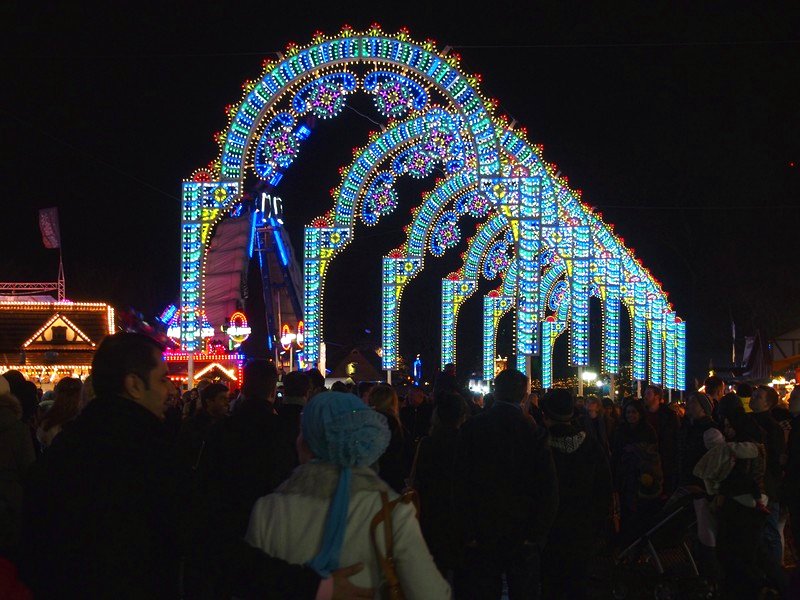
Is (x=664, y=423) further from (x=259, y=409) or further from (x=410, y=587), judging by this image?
(x=410, y=587)

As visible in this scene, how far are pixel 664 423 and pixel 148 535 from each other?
32.6 feet

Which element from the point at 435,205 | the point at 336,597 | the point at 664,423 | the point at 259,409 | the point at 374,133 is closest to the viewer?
the point at 336,597

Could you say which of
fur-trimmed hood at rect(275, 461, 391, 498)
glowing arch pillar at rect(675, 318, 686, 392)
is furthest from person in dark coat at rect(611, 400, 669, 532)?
glowing arch pillar at rect(675, 318, 686, 392)

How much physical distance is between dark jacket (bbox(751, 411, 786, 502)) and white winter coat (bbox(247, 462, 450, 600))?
715 centimetres

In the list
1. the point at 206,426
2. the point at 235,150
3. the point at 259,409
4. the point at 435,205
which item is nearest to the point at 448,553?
the point at 259,409

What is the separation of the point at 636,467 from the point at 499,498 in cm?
449

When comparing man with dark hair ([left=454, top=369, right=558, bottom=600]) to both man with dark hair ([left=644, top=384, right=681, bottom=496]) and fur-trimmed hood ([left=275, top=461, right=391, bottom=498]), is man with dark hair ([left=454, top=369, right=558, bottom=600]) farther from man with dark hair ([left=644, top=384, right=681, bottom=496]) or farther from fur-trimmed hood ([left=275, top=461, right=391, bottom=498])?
man with dark hair ([left=644, top=384, right=681, bottom=496])

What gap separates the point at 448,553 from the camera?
21.9 ft

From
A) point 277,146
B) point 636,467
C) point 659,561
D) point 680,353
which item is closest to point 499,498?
point 659,561

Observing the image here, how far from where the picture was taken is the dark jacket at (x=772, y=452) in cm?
965

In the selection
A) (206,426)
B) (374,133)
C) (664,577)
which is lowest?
(664,577)

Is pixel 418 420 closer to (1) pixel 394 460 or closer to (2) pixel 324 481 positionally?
(1) pixel 394 460

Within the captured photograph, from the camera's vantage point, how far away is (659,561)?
941cm

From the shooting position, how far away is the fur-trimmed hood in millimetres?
3301
